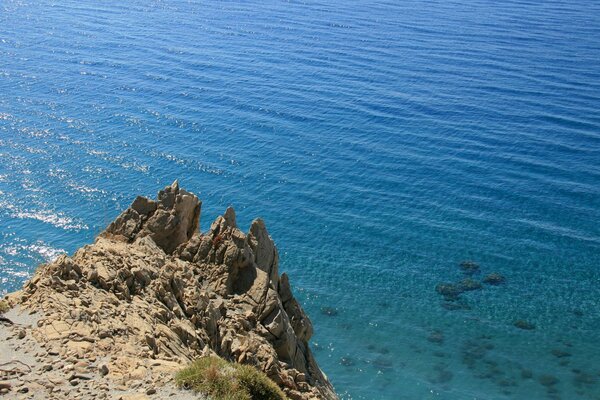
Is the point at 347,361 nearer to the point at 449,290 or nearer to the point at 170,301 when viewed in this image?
the point at 449,290

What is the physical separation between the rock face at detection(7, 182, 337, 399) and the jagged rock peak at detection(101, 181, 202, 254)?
5 centimetres

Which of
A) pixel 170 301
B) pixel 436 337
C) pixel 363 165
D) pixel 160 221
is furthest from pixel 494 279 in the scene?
pixel 170 301

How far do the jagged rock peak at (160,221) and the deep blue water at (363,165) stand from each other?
15720mm

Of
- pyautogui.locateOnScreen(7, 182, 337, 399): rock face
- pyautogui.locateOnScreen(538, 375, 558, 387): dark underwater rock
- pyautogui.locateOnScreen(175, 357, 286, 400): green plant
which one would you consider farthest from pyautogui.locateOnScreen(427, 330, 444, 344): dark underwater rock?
pyautogui.locateOnScreen(175, 357, 286, 400): green plant

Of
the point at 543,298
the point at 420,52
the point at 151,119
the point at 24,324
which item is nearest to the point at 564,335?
the point at 543,298

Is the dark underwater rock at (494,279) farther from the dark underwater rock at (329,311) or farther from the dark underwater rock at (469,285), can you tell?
the dark underwater rock at (329,311)

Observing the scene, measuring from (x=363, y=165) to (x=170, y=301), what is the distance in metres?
45.6

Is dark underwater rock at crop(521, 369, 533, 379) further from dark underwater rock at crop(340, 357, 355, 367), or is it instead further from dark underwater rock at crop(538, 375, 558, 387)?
dark underwater rock at crop(340, 357, 355, 367)

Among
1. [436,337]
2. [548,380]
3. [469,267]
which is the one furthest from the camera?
[469,267]

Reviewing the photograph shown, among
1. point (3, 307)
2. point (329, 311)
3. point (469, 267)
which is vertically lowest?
point (3, 307)

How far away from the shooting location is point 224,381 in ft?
70.4

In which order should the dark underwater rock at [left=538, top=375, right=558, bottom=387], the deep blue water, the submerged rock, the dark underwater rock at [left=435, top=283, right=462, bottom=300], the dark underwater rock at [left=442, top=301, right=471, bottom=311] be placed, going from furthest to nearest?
the dark underwater rock at [left=435, top=283, right=462, bottom=300], the dark underwater rock at [left=442, top=301, right=471, bottom=311], the submerged rock, the deep blue water, the dark underwater rock at [left=538, top=375, right=558, bottom=387]

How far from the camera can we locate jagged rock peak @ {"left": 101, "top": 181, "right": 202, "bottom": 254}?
33.4m

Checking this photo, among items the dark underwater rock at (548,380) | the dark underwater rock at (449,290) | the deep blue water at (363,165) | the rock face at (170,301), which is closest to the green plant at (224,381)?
the rock face at (170,301)
